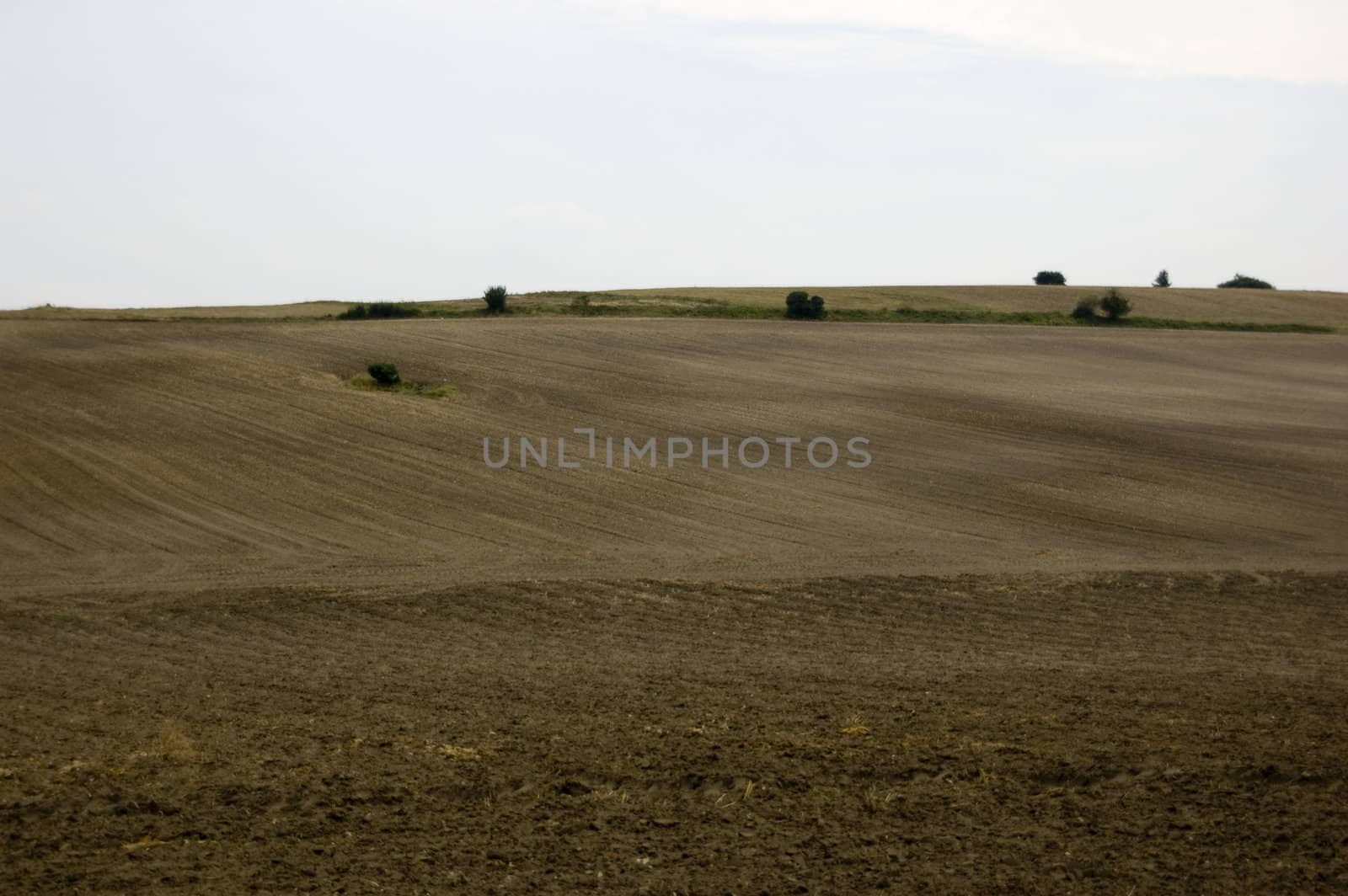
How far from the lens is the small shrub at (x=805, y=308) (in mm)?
42656

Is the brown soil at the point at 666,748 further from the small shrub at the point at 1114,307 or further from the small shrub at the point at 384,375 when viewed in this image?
the small shrub at the point at 1114,307

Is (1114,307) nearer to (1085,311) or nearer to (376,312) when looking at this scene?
(1085,311)

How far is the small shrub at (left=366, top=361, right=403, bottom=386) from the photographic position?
2975cm

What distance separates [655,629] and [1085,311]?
116 ft

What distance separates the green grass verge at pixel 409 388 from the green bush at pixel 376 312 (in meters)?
10.1

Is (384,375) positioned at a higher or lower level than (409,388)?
higher

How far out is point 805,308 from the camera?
42938mm

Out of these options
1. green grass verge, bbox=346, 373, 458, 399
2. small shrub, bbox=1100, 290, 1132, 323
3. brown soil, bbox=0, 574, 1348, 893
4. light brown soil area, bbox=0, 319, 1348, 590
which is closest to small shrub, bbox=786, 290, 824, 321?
light brown soil area, bbox=0, 319, 1348, 590

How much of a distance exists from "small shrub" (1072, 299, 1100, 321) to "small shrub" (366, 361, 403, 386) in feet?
86.0

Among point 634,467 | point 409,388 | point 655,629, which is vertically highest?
point 409,388

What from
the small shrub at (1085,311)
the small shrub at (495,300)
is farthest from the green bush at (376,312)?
the small shrub at (1085,311)

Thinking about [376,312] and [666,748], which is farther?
[376,312]

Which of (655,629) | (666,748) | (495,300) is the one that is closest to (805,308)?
(495,300)

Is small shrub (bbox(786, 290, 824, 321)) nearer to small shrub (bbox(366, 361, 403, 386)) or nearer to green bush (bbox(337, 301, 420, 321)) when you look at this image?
green bush (bbox(337, 301, 420, 321))
